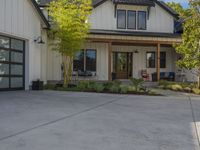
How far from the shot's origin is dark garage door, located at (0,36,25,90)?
49.0 feet

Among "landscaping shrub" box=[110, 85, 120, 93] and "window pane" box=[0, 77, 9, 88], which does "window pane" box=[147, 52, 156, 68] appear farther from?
"window pane" box=[0, 77, 9, 88]

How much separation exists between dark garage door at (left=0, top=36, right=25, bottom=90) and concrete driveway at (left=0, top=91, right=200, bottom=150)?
509 cm

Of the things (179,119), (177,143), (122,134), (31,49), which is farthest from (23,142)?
(31,49)

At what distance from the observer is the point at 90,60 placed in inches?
934

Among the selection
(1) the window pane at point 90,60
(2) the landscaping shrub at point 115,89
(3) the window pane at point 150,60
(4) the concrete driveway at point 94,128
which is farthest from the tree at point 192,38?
(4) the concrete driveway at point 94,128

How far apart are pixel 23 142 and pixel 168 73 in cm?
2076

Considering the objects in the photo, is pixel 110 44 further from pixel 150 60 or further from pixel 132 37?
pixel 150 60

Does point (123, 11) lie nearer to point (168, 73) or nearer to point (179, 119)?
point (168, 73)

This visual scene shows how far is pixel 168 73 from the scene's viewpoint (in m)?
25.3

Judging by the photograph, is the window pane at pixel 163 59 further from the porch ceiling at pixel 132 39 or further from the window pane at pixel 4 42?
the window pane at pixel 4 42

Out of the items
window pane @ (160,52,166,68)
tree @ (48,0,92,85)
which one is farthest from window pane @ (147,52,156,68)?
tree @ (48,0,92,85)

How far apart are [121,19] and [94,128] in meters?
17.6

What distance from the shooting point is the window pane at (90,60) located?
2367 centimetres

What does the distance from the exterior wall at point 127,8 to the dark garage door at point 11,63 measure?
793 cm
